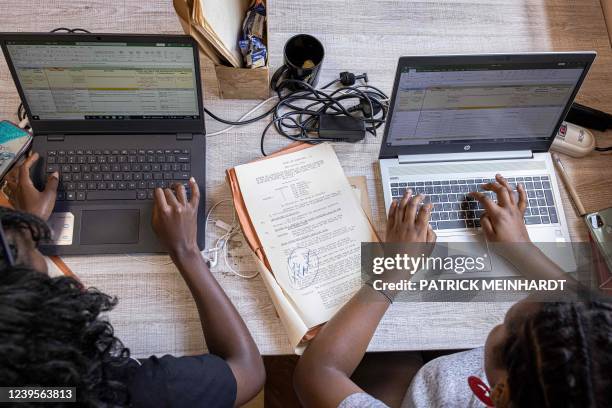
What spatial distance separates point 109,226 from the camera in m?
0.89

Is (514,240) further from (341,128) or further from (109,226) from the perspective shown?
(109,226)

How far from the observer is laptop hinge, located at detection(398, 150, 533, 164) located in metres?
0.96

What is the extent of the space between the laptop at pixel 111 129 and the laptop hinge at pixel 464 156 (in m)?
0.41

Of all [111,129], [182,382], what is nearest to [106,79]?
[111,129]

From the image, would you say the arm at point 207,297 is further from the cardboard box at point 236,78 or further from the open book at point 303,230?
the cardboard box at point 236,78

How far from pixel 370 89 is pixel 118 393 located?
74 centimetres

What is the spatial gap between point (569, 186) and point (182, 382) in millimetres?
809

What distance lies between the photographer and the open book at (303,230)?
0.85m

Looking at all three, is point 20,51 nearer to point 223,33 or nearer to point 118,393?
point 223,33

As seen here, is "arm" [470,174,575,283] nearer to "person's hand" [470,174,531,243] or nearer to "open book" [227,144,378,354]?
"person's hand" [470,174,531,243]

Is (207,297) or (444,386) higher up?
(207,297)

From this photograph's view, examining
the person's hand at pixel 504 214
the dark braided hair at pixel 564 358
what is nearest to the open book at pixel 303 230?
the person's hand at pixel 504 214

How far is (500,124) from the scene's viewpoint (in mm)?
909

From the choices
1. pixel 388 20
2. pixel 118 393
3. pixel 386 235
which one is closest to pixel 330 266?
pixel 386 235
